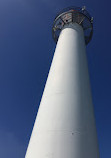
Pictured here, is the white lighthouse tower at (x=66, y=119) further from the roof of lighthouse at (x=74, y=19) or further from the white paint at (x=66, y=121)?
the roof of lighthouse at (x=74, y=19)

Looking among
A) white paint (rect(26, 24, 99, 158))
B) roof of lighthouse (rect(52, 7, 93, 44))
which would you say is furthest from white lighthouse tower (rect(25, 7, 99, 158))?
roof of lighthouse (rect(52, 7, 93, 44))

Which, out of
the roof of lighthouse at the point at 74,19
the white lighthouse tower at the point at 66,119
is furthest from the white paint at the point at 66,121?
the roof of lighthouse at the point at 74,19

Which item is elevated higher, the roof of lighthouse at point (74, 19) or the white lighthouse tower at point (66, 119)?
the roof of lighthouse at point (74, 19)

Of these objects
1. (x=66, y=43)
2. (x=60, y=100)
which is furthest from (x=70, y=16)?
(x=60, y=100)

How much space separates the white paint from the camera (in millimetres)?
3287

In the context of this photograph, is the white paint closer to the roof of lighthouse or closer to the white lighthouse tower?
the white lighthouse tower

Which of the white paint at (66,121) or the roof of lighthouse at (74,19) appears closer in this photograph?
the white paint at (66,121)

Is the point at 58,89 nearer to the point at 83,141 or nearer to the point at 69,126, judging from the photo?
the point at 69,126

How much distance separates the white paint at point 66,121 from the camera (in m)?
3.29

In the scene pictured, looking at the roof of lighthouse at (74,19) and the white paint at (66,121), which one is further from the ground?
the roof of lighthouse at (74,19)

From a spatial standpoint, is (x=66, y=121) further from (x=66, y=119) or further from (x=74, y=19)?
(x=74, y=19)

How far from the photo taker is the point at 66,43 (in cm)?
680

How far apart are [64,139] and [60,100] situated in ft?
4.07

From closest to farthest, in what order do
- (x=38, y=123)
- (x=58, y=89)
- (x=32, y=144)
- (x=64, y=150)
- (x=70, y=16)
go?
(x=64, y=150), (x=32, y=144), (x=38, y=123), (x=58, y=89), (x=70, y=16)
